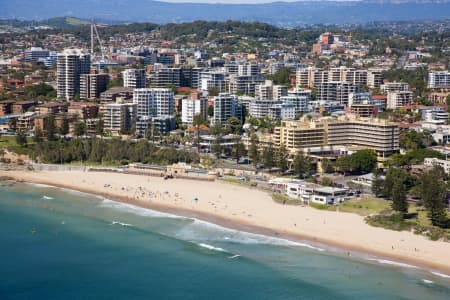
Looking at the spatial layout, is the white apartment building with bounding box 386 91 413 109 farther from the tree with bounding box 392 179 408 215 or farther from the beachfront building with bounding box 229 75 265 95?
the tree with bounding box 392 179 408 215

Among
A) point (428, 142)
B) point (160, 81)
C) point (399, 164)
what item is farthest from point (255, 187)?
point (160, 81)

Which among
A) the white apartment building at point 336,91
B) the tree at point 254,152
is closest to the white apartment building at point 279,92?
the white apartment building at point 336,91

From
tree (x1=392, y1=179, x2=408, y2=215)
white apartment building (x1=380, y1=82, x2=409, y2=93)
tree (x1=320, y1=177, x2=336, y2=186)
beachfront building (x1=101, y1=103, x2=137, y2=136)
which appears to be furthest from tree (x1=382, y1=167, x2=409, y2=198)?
white apartment building (x1=380, y1=82, x2=409, y2=93)

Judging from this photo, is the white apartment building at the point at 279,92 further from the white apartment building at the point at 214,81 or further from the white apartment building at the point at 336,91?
the white apartment building at the point at 214,81

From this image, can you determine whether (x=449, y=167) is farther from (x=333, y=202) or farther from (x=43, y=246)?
(x=43, y=246)

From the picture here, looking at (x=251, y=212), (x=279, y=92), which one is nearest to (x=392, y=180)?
(x=251, y=212)
